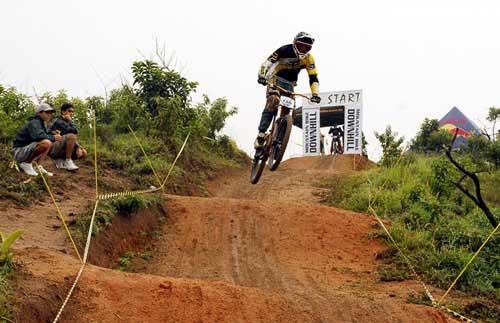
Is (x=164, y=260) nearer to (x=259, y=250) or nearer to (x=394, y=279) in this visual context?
(x=259, y=250)

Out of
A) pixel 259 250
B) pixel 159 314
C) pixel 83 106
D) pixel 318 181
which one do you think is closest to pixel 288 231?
pixel 259 250

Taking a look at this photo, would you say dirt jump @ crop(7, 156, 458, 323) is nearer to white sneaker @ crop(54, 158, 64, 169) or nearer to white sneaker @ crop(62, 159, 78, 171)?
white sneaker @ crop(62, 159, 78, 171)

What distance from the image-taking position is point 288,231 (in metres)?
9.62

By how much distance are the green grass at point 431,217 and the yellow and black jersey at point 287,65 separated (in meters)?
2.86

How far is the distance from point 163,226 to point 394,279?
389 centimetres

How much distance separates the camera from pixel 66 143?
1066 cm

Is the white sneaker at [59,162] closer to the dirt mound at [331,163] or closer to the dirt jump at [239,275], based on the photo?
the dirt jump at [239,275]

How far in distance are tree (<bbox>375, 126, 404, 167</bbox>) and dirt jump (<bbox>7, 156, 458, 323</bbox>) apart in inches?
207

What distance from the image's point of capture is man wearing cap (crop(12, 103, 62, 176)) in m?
9.16

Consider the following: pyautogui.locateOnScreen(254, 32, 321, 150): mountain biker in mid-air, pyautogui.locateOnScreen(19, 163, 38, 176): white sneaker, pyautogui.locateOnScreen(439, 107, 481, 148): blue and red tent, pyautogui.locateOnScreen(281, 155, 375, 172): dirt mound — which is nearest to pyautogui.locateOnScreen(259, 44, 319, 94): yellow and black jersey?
pyautogui.locateOnScreen(254, 32, 321, 150): mountain biker in mid-air

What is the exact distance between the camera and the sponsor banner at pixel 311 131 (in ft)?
61.8

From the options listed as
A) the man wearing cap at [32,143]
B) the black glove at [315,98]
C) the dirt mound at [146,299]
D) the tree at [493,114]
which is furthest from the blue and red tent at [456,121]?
the dirt mound at [146,299]

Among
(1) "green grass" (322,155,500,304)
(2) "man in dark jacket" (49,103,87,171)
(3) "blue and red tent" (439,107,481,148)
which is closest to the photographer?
(1) "green grass" (322,155,500,304)

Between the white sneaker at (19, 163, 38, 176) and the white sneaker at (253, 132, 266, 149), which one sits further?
the white sneaker at (253, 132, 266, 149)
